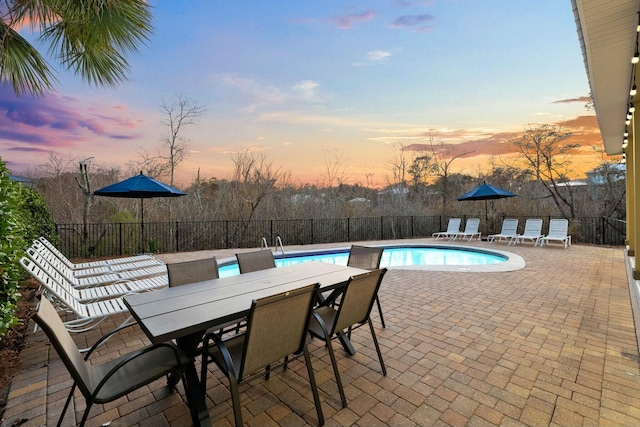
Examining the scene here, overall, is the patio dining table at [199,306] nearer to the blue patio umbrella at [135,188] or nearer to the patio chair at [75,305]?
the patio chair at [75,305]

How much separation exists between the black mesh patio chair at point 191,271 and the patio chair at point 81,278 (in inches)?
77.4

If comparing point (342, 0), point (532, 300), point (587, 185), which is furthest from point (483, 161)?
point (532, 300)

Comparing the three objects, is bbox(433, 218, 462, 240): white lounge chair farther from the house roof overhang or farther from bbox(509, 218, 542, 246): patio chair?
the house roof overhang

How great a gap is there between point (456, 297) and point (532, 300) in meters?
1.08

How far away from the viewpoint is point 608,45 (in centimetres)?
347

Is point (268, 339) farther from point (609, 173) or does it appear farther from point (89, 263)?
point (609, 173)

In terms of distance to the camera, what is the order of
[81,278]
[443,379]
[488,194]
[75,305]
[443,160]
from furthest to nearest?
[443,160] < [488,194] < [81,278] < [75,305] < [443,379]

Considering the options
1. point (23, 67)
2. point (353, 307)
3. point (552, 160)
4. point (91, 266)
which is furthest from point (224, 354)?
point (552, 160)

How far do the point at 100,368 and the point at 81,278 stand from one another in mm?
3505

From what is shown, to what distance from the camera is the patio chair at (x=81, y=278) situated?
3814 millimetres

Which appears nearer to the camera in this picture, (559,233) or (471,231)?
(559,233)

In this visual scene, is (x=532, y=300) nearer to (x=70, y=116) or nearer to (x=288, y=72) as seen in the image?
(x=288, y=72)

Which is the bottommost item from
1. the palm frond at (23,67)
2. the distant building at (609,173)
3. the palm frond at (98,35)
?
the distant building at (609,173)

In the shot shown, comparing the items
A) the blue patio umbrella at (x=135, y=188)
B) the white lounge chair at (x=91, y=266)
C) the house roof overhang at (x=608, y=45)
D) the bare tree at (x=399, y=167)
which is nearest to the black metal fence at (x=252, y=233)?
the blue patio umbrella at (x=135, y=188)
